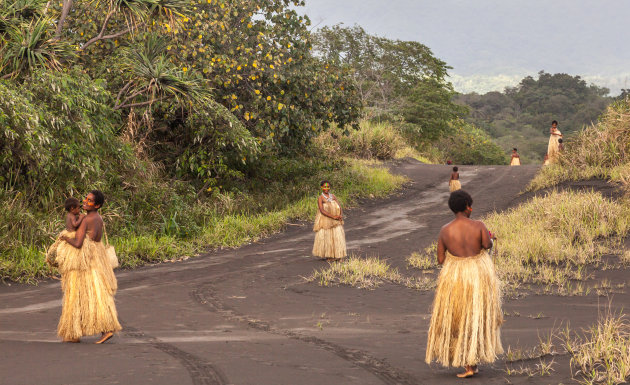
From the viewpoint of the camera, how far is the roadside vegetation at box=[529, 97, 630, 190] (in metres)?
19.0

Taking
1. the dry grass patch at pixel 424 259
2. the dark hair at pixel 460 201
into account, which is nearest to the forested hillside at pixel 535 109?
the dry grass patch at pixel 424 259

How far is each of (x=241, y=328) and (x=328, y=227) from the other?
187 inches

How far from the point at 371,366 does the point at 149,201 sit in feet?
36.9

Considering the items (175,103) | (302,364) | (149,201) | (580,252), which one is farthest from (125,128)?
A: (302,364)

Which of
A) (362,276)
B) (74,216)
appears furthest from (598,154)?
(74,216)

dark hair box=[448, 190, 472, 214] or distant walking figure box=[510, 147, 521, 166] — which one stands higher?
distant walking figure box=[510, 147, 521, 166]

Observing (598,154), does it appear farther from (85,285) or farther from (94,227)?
(85,285)

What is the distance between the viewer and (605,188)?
17.7 m

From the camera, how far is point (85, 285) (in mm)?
7086

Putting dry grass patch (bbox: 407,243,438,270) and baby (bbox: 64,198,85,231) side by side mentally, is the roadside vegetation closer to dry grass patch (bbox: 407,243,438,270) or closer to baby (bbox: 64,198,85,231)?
dry grass patch (bbox: 407,243,438,270)

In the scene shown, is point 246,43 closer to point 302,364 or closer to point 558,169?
point 558,169

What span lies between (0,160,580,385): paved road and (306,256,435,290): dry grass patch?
243 millimetres

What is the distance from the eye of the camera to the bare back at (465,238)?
18.9 ft

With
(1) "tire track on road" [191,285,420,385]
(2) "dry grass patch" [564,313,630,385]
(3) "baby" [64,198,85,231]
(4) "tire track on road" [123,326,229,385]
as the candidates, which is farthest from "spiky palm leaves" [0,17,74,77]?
(2) "dry grass patch" [564,313,630,385]
